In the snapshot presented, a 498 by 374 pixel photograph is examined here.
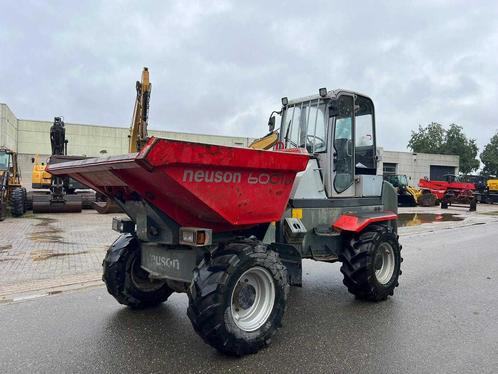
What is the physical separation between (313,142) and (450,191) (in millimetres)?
27688

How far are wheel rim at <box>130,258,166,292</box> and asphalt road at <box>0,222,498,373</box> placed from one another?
27cm

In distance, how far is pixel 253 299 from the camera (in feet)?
13.1

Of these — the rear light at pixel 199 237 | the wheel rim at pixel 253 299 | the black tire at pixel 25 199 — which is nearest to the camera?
the rear light at pixel 199 237

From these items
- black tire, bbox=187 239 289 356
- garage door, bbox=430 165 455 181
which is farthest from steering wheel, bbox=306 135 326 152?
→ garage door, bbox=430 165 455 181

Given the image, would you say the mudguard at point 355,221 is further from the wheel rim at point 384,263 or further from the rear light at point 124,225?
the rear light at point 124,225

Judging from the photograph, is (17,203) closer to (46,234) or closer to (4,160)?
(4,160)

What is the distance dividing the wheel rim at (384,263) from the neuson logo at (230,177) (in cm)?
215

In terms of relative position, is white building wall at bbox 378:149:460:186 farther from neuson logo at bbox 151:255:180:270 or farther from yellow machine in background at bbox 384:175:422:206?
neuson logo at bbox 151:255:180:270

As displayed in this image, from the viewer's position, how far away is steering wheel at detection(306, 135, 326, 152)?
5.35 m

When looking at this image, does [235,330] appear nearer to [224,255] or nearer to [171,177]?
[224,255]

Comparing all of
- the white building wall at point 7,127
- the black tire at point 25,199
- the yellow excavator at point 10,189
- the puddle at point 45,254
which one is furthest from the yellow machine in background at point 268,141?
the white building wall at point 7,127

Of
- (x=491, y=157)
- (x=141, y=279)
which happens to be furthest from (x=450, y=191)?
(x=491, y=157)

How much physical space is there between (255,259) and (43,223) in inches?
485

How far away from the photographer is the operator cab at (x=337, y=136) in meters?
5.29
